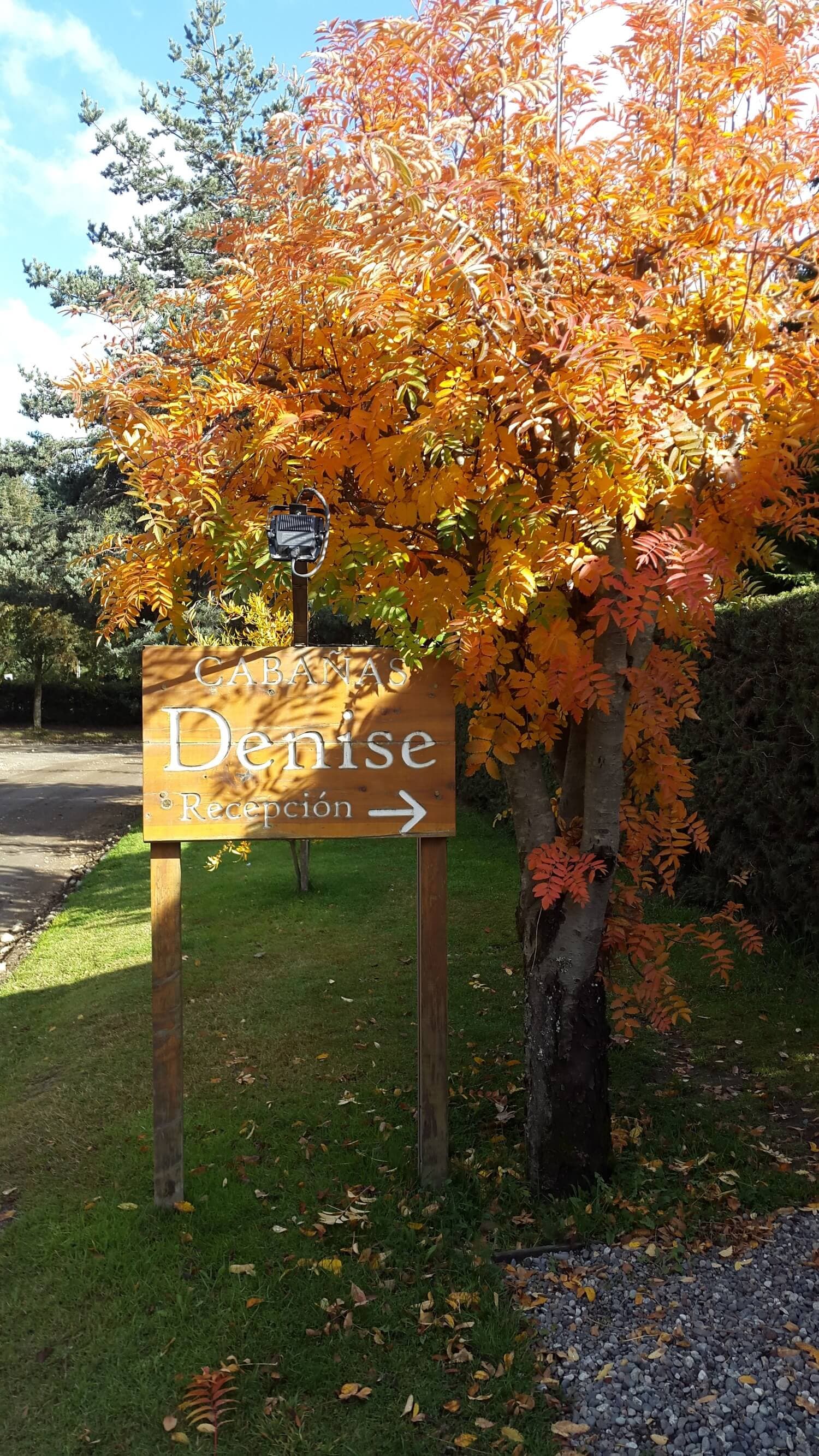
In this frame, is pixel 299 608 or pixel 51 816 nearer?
pixel 299 608

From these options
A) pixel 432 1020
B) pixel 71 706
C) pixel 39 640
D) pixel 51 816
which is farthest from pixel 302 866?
pixel 71 706

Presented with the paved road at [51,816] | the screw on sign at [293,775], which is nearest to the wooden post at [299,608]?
the screw on sign at [293,775]

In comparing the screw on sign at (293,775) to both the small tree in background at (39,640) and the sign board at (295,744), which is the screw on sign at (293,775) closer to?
the sign board at (295,744)

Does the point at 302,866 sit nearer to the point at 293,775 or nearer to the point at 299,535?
the point at 293,775

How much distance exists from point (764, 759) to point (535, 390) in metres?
4.01

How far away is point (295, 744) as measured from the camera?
362 cm

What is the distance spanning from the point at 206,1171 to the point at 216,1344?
3.43ft

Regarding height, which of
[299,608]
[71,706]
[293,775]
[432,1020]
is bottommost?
[432,1020]

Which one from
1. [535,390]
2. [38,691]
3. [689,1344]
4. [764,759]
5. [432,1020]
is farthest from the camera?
[38,691]

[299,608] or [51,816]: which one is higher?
[299,608]

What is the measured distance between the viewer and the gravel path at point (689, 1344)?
2.55 meters

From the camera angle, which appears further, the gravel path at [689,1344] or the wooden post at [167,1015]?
the wooden post at [167,1015]

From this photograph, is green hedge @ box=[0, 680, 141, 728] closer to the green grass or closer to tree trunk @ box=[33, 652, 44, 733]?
tree trunk @ box=[33, 652, 44, 733]

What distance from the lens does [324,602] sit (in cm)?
400
